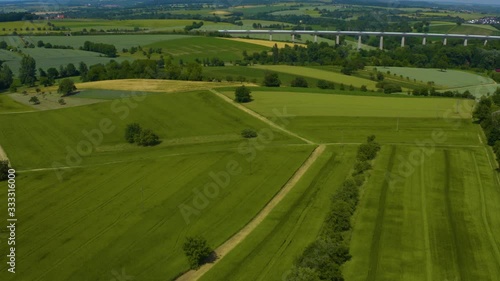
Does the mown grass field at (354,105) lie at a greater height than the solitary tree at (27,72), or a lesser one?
lesser

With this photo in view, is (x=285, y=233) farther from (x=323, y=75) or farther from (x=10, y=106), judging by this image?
(x=323, y=75)

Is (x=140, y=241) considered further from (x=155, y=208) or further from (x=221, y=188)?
(x=221, y=188)

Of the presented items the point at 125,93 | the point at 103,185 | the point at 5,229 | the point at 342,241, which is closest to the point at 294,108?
the point at 125,93

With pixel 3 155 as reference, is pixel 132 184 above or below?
below

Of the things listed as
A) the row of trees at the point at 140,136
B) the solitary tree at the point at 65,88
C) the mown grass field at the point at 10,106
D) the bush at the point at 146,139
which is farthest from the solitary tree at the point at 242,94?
the mown grass field at the point at 10,106

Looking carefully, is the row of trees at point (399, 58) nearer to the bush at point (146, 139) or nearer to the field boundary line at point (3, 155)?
the bush at point (146, 139)

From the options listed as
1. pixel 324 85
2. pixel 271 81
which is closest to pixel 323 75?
pixel 324 85
